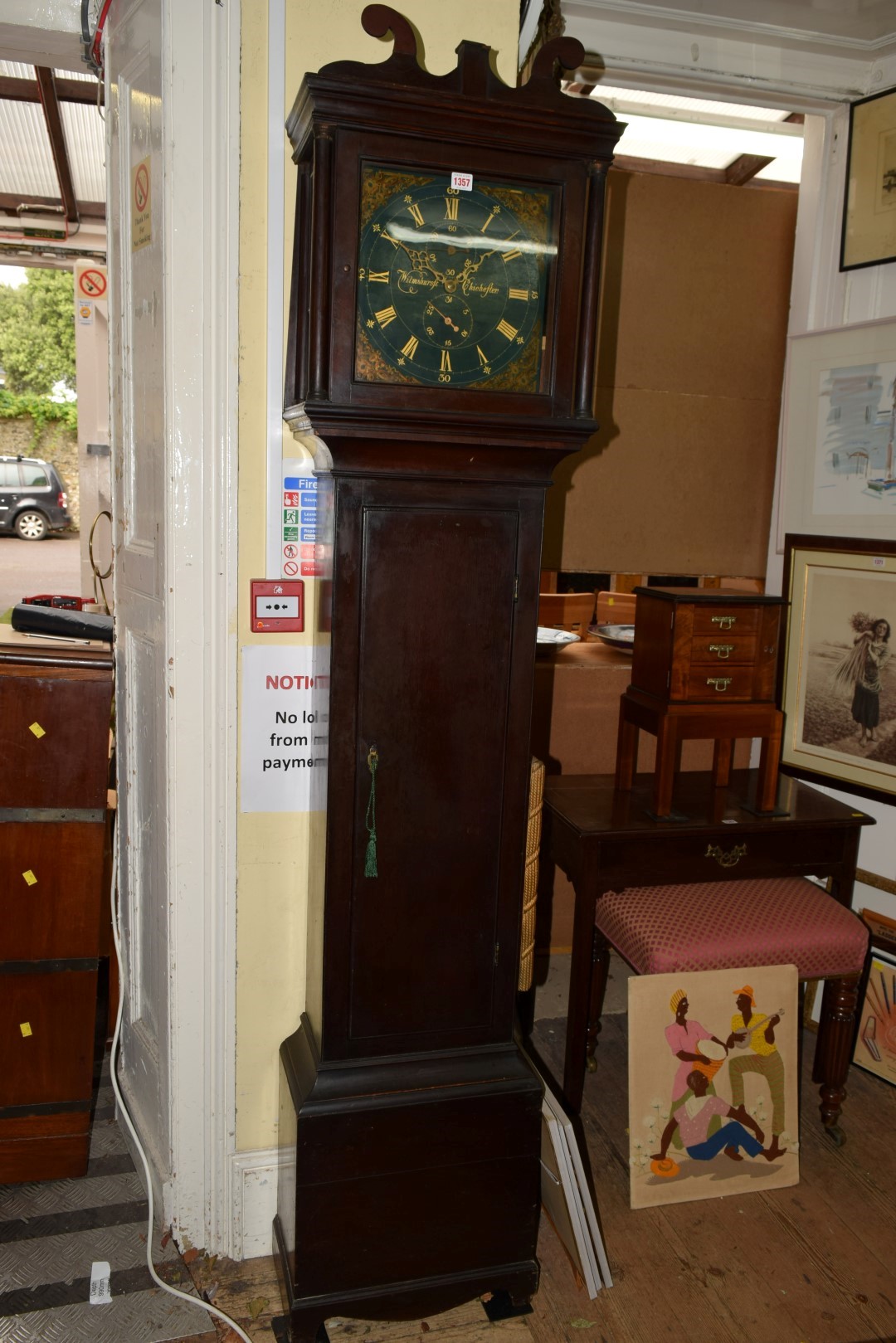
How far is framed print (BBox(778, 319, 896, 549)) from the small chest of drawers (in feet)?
1.81

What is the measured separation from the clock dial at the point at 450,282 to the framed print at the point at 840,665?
1.54m

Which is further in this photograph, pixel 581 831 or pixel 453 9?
pixel 581 831

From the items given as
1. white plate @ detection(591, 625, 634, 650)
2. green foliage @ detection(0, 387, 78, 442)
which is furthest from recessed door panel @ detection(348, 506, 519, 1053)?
green foliage @ detection(0, 387, 78, 442)

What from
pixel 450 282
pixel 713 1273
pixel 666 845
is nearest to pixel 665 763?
pixel 666 845

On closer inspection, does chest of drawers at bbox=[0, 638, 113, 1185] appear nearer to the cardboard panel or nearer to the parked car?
the cardboard panel

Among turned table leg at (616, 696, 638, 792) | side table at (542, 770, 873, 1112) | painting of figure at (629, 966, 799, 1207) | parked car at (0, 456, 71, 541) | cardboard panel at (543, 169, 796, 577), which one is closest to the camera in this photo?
painting of figure at (629, 966, 799, 1207)

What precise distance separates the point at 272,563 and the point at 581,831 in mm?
974

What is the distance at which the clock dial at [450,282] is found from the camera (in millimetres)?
1441

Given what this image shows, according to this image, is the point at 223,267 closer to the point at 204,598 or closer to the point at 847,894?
the point at 204,598

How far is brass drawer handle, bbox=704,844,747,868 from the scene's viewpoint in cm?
238

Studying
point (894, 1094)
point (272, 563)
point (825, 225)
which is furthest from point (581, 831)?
point (825, 225)

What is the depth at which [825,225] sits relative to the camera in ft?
9.20

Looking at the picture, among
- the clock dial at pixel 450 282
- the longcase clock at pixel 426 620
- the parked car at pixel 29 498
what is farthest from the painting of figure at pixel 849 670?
the parked car at pixel 29 498

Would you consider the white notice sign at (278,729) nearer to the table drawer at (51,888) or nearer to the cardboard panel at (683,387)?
the table drawer at (51,888)
